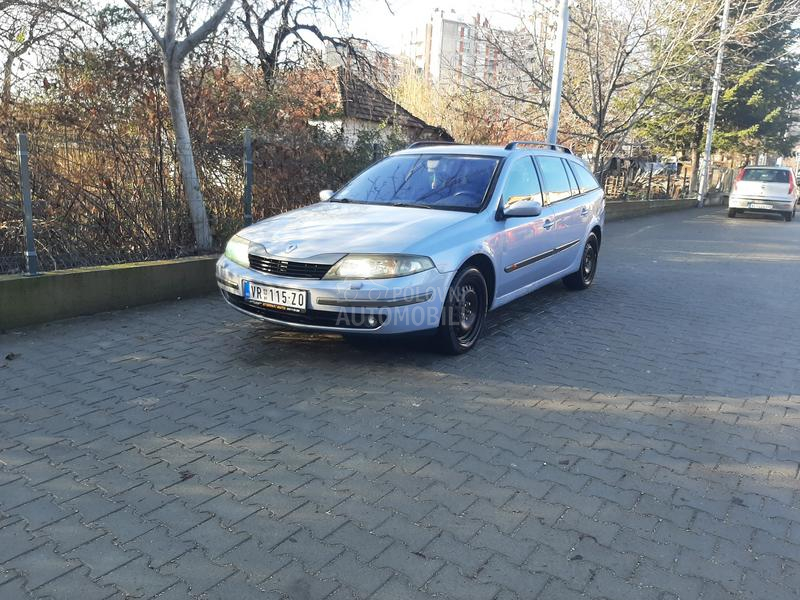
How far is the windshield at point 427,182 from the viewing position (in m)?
5.75

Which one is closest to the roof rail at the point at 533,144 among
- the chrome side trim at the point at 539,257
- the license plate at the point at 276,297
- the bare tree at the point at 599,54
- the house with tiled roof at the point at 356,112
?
the chrome side trim at the point at 539,257

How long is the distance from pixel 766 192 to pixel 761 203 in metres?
0.40

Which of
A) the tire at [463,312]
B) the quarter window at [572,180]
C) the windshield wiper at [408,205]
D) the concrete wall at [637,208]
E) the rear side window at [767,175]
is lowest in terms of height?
the concrete wall at [637,208]

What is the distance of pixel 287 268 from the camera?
4.84 meters

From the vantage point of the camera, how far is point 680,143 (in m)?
32.8

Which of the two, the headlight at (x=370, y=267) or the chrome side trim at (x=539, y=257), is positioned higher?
the headlight at (x=370, y=267)

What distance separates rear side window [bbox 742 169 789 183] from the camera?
22281 mm

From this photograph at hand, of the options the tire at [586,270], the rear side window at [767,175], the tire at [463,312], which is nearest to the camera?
the tire at [463,312]

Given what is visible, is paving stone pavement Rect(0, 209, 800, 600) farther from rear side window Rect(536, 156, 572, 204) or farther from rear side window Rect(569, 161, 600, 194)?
rear side window Rect(569, 161, 600, 194)

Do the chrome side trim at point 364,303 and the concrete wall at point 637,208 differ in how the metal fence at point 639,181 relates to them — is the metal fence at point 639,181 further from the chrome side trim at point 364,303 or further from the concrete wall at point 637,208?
the chrome side trim at point 364,303

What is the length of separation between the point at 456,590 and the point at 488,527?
18.6 inches

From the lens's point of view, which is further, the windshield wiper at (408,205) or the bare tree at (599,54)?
the bare tree at (599,54)

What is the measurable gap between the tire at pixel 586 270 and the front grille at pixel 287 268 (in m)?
4.25

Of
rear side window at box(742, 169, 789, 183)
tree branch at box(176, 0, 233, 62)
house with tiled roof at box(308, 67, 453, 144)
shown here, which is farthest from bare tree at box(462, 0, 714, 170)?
tree branch at box(176, 0, 233, 62)
